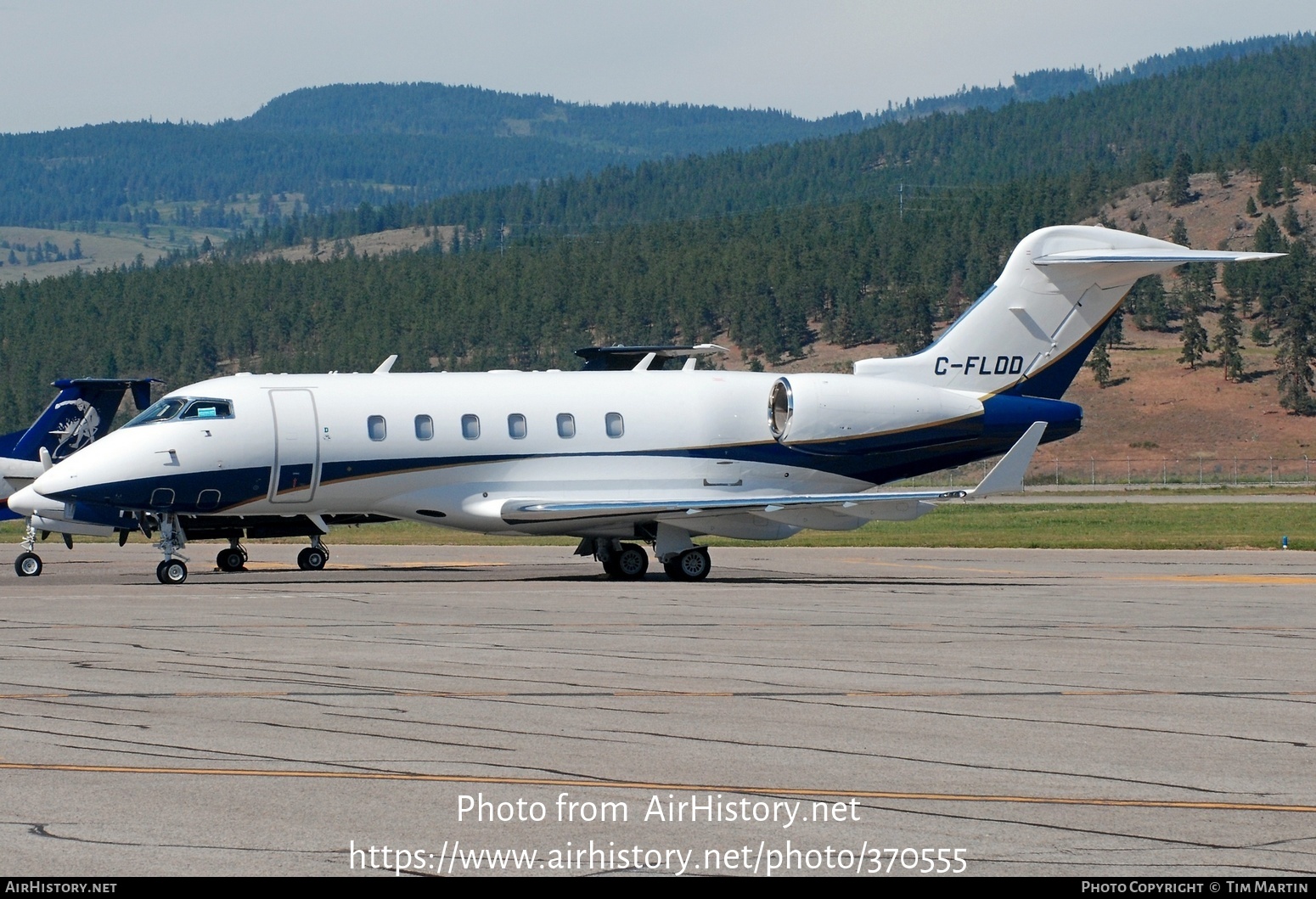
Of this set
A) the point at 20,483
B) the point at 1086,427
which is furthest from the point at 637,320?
the point at 20,483

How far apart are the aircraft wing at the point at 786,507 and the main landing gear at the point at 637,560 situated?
936 mm

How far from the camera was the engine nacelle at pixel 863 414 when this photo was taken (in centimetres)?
3128

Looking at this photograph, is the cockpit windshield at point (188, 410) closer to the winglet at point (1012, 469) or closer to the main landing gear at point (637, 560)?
the main landing gear at point (637, 560)

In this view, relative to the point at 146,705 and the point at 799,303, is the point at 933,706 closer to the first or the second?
the point at 146,705

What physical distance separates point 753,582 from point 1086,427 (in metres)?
93.4

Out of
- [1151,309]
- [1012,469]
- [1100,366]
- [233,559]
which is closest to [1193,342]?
[1100,366]

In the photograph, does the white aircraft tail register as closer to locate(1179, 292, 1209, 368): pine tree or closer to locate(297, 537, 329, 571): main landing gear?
locate(297, 537, 329, 571): main landing gear

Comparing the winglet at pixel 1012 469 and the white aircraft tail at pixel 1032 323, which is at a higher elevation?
the white aircraft tail at pixel 1032 323

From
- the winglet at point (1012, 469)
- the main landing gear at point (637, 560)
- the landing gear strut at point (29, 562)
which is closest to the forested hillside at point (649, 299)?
the main landing gear at point (637, 560)

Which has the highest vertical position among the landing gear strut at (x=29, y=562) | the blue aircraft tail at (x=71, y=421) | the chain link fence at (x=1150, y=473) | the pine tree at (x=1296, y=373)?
the blue aircraft tail at (x=71, y=421)

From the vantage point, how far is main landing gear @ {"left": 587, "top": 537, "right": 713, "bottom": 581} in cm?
3048

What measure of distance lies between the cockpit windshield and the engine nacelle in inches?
384

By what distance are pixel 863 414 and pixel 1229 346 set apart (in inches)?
3938

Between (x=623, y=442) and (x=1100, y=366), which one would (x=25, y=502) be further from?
(x=1100, y=366)
